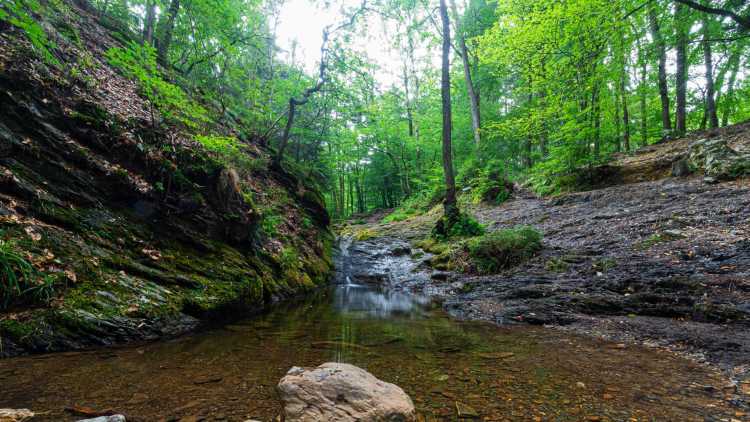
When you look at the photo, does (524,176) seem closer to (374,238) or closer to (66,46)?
(374,238)

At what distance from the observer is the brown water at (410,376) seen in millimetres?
2371

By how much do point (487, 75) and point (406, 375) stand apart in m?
20.8

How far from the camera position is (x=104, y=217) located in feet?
15.8

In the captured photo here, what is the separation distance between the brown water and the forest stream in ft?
0.04

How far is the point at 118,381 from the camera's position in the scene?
2.77m

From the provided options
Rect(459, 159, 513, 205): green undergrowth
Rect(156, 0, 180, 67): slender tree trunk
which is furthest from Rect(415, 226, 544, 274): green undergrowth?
Rect(156, 0, 180, 67): slender tree trunk

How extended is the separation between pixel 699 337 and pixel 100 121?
357 inches

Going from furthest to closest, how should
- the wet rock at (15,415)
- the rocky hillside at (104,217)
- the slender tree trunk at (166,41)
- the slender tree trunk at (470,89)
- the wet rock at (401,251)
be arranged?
the slender tree trunk at (470,89) → the wet rock at (401,251) → the slender tree trunk at (166,41) → the rocky hillside at (104,217) → the wet rock at (15,415)

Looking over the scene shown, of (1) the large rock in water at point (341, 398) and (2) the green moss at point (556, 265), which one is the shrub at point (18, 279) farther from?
(2) the green moss at point (556, 265)

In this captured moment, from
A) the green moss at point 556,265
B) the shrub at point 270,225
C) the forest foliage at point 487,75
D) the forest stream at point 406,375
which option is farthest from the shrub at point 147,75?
the green moss at point 556,265

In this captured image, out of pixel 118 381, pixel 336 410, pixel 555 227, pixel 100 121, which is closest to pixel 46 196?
pixel 100 121

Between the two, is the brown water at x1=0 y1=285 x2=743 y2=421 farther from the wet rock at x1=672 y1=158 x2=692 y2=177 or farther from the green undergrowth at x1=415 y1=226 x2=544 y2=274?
the wet rock at x1=672 y1=158 x2=692 y2=177

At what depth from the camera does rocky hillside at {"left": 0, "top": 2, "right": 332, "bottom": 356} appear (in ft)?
11.6

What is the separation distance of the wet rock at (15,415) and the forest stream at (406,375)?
0.08 metres
